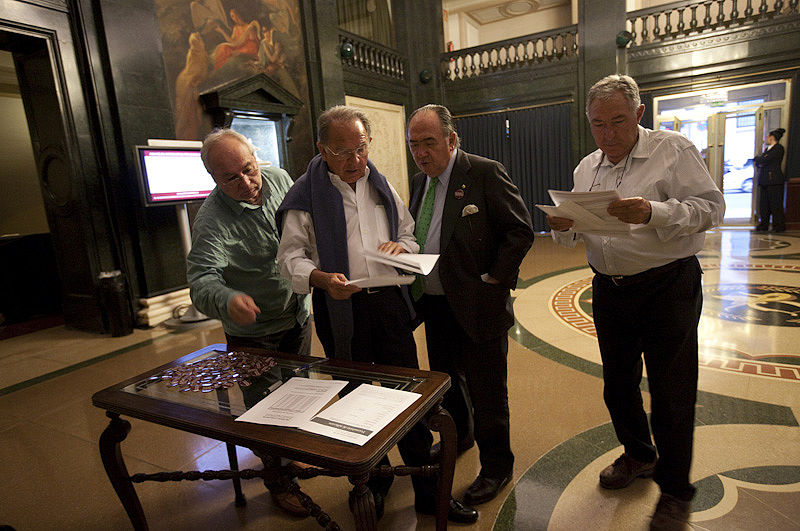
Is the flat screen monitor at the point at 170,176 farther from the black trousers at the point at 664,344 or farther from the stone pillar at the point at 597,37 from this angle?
the stone pillar at the point at 597,37

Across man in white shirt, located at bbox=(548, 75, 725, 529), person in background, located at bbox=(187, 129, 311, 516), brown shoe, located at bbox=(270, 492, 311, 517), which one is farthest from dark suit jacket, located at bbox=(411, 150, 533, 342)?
brown shoe, located at bbox=(270, 492, 311, 517)

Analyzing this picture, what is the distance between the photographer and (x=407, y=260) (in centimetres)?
168

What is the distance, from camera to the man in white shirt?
1.71m

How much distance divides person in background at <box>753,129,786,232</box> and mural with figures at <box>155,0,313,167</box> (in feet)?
26.8

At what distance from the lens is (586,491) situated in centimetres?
210

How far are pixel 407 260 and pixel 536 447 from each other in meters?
1.41

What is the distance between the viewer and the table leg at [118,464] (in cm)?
177

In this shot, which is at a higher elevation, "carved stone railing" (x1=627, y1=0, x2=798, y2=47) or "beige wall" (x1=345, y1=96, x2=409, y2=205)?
"carved stone railing" (x1=627, y1=0, x2=798, y2=47)

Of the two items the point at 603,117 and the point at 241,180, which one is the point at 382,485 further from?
the point at 603,117

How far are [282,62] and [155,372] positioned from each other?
22.1 ft

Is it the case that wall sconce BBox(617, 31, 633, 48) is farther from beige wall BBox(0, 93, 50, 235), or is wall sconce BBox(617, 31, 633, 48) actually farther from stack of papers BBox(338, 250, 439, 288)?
beige wall BBox(0, 93, 50, 235)

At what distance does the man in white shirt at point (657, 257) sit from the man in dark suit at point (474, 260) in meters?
0.26

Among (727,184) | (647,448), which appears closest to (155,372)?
(647,448)

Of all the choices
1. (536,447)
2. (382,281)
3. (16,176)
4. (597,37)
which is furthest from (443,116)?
(597,37)
